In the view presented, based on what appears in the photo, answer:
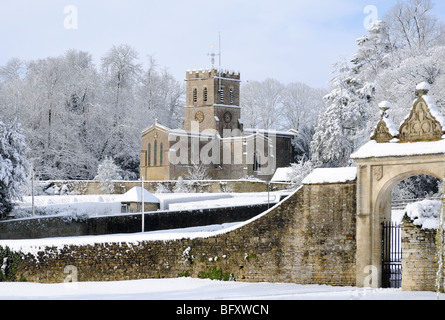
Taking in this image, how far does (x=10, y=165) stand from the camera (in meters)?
38.2

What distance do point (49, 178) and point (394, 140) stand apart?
48.8 metres

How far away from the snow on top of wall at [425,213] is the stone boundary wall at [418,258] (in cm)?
15

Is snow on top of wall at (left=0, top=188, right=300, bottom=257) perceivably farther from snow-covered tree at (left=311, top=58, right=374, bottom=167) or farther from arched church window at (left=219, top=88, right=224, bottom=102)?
arched church window at (left=219, top=88, right=224, bottom=102)

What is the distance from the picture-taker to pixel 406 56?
43.3 m

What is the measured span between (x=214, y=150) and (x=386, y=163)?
5168 centimetres

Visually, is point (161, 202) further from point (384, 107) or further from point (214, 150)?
point (384, 107)

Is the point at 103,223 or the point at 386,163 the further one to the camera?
the point at 103,223

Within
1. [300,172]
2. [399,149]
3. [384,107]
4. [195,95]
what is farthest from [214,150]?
[399,149]

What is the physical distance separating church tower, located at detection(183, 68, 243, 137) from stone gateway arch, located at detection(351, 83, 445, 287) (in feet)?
180

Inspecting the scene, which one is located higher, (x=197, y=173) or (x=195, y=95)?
(x=195, y=95)

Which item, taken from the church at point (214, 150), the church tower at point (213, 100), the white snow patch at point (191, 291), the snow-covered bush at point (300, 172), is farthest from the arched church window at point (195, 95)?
the white snow patch at point (191, 291)

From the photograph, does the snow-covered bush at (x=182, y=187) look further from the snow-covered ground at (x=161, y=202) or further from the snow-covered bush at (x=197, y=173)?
the snow-covered bush at (x=197, y=173)

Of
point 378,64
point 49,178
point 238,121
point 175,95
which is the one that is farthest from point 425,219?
point 175,95

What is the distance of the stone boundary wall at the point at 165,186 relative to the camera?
5988cm
